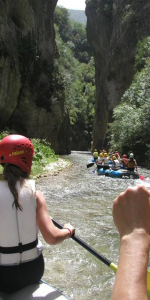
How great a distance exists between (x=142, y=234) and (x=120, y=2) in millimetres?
39380

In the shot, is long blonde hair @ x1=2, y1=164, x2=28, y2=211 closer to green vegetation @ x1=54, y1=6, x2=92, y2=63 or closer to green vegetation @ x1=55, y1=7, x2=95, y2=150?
green vegetation @ x1=55, y1=7, x2=95, y2=150

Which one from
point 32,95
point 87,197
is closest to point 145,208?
point 87,197

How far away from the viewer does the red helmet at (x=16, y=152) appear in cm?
213

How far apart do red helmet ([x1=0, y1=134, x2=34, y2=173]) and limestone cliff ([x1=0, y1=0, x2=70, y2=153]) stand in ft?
60.2

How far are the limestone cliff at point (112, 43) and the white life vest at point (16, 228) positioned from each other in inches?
1304

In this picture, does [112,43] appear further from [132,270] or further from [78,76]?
[132,270]

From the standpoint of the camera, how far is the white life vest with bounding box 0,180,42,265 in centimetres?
200

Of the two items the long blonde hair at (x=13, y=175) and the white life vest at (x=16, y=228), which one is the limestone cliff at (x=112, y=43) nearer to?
the long blonde hair at (x=13, y=175)

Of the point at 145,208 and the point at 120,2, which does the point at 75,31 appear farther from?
the point at 145,208

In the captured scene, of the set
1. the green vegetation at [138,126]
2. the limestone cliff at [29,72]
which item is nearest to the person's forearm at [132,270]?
the green vegetation at [138,126]

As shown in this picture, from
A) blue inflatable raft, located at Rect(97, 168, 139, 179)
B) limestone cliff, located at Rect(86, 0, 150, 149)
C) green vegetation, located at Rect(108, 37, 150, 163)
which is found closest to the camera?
blue inflatable raft, located at Rect(97, 168, 139, 179)

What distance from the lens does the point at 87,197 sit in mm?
8867

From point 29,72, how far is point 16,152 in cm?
2350

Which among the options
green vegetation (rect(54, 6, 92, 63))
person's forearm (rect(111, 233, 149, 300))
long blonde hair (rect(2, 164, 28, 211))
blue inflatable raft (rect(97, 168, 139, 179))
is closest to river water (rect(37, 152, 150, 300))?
long blonde hair (rect(2, 164, 28, 211))
